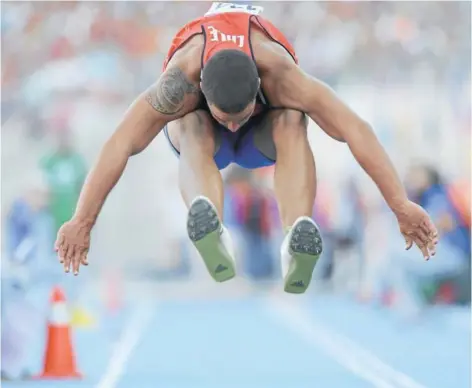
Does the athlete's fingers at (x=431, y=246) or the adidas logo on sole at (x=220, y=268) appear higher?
the athlete's fingers at (x=431, y=246)

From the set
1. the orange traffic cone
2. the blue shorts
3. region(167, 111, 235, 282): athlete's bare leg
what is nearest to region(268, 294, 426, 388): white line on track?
the orange traffic cone

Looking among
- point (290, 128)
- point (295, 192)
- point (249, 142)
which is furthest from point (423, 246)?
point (249, 142)

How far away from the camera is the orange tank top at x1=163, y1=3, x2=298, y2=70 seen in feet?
15.6

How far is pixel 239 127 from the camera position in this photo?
194 inches

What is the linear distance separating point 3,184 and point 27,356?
6.55m

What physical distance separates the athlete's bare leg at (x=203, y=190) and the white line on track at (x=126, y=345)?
2246 mm

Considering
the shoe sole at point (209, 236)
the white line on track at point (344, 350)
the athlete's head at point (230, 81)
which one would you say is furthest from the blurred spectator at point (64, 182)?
the shoe sole at point (209, 236)

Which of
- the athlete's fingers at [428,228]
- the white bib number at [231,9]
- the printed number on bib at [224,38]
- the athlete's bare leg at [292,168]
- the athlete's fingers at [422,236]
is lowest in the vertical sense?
the athlete's fingers at [422,236]

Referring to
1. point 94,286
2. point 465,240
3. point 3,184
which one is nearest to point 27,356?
point 465,240

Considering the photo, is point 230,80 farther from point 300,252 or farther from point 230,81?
point 300,252

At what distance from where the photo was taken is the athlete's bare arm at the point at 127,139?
15.9ft

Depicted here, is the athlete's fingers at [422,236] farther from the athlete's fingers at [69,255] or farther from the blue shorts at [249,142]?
the athlete's fingers at [69,255]

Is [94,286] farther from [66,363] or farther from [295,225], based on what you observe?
[295,225]

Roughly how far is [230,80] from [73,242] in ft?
3.57
